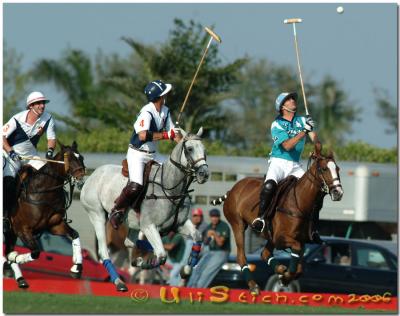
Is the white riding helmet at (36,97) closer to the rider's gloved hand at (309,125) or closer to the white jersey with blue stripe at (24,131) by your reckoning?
the white jersey with blue stripe at (24,131)

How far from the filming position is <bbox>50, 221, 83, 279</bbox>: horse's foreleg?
16.9 metres

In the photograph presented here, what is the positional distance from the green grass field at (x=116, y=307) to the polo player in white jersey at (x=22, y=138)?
4.16 ft

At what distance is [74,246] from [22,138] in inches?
69.3

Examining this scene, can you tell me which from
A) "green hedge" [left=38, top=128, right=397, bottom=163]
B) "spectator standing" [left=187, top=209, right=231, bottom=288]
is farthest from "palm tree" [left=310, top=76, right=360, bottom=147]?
"spectator standing" [left=187, top=209, right=231, bottom=288]

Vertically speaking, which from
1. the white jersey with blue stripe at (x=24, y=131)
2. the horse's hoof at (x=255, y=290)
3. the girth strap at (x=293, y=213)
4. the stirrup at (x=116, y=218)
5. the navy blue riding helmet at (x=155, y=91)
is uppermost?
the navy blue riding helmet at (x=155, y=91)

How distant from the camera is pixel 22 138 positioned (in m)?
17.5

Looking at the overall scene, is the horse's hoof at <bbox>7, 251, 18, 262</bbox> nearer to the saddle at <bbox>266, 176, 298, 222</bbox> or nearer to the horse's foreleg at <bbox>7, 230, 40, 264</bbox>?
the horse's foreleg at <bbox>7, 230, 40, 264</bbox>

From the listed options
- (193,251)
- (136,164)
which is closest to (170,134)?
(136,164)

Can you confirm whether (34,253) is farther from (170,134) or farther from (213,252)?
(213,252)

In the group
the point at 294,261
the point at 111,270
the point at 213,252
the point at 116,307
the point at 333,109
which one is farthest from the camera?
the point at 333,109

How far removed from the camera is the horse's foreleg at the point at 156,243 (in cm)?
1623

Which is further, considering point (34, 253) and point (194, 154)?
point (34, 253)

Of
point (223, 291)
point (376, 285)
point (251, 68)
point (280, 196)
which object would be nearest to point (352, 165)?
point (376, 285)

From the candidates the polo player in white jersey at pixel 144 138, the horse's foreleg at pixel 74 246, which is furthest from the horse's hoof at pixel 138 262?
the horse's foreleg at pixel 74 246
